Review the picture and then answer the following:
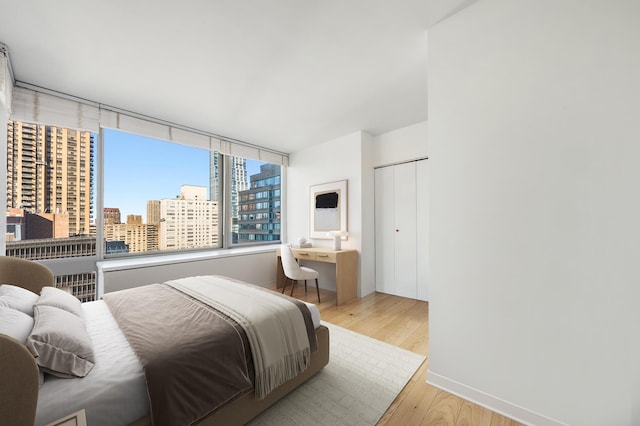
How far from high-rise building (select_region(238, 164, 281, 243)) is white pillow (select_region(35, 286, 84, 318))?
2862mm

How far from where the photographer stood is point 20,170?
2609 mm

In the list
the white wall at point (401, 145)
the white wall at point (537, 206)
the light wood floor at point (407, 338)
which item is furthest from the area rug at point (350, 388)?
the white wall at point (401, 145)

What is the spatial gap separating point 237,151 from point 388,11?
321 centimetres

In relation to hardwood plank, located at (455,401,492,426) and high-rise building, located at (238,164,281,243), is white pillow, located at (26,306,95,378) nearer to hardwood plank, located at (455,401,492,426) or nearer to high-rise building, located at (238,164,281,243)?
hardwood plank, located at (455,401,492,426)

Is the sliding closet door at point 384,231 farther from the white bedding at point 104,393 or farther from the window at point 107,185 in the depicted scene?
the white bedding at point 104,393

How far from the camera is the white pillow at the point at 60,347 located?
1021 millimetres

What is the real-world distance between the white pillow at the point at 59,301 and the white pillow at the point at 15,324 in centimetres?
18

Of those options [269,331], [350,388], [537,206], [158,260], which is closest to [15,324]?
[269,331]

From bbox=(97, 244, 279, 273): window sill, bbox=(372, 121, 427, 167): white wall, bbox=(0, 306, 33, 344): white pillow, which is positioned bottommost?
bbox=(97, 244, 279, 273): window sill

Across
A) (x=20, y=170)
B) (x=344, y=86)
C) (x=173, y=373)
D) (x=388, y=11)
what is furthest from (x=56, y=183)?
(x=388, y=11)

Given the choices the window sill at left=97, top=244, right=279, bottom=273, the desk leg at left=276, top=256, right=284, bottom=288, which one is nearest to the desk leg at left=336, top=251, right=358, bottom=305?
the desk leg at left=276, top=256, right=284, bottom=288

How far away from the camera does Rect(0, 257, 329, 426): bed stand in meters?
0.82

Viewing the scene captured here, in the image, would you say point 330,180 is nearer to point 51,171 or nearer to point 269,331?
point 269,331

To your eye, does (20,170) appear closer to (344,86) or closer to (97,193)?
(97,193)
